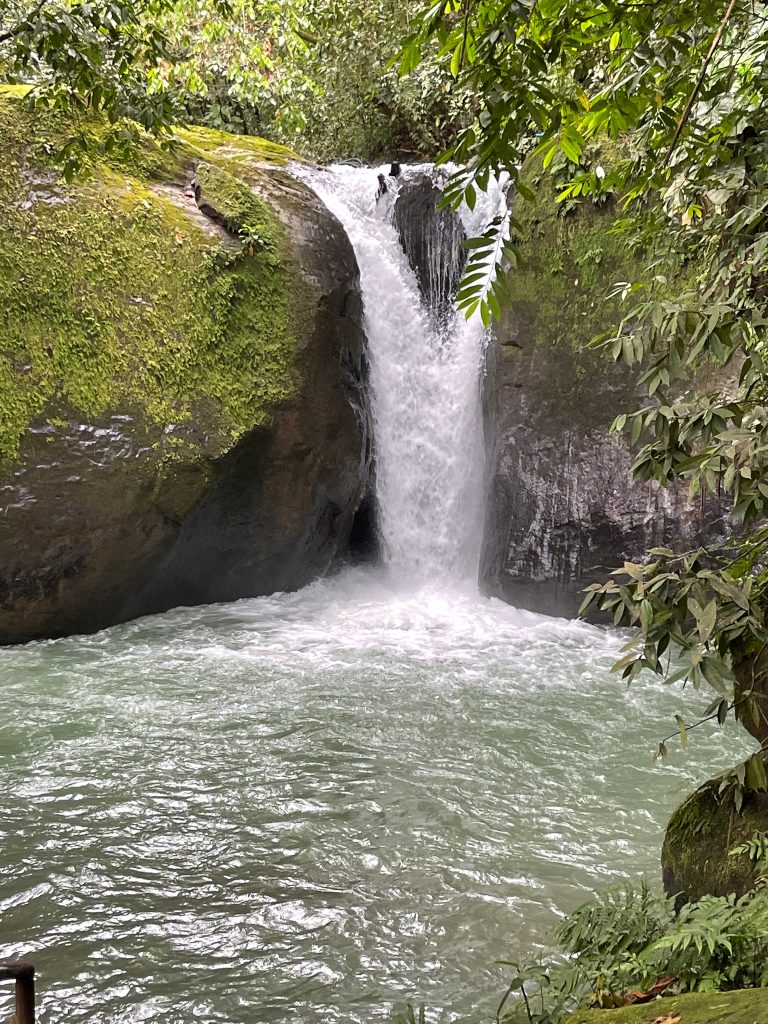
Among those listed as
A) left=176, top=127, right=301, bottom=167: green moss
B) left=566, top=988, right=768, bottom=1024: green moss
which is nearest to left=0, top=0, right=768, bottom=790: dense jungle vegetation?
left=566, top=988, right=768, bottom=1024: green moss

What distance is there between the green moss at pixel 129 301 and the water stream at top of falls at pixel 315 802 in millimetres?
2025

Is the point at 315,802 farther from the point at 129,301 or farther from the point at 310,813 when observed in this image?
the point at 129,301

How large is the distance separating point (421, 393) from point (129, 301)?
10.7 feet

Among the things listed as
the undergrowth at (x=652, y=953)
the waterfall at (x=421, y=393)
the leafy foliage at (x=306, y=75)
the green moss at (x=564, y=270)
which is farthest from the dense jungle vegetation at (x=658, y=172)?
the waterfall at (x=421, y=393)

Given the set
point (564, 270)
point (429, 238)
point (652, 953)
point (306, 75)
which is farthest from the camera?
point (306, 75)

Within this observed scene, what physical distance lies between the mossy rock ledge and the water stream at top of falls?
50cm

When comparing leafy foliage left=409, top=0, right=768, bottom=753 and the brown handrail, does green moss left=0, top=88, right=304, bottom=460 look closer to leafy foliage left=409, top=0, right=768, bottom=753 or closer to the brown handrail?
leafy foliage left=409, top=0, right=768, bottom=753

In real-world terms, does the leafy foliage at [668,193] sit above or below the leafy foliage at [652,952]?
above

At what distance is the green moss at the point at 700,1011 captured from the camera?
1424 mm

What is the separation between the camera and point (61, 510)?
23.1 ft

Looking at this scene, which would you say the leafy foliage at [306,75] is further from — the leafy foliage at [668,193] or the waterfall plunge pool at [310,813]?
the waterfall plunge pool at [310,813]

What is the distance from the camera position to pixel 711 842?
9.55ft

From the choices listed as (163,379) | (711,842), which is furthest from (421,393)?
(711,842)

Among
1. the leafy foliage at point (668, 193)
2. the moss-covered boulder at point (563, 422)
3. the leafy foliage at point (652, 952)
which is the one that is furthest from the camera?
the moss-covered boulder at point (563, 422)
